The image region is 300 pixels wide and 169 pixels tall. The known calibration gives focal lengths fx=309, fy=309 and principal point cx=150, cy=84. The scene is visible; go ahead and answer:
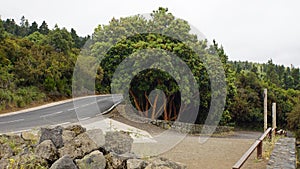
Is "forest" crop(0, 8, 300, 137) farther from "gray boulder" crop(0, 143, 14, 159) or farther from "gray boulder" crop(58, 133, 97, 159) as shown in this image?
"gray boulder" crop(0, 143, 14, 159)

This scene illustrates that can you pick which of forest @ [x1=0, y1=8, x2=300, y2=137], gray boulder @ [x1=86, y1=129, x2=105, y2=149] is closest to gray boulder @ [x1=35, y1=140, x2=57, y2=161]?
gray boulder @ [x1=86, y1=129, x2=105, y2=149]

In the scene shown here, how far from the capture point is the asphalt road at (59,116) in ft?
22.9

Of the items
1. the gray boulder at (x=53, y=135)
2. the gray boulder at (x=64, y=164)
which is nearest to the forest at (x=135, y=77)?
the gray boulder at (x=53, y=135)

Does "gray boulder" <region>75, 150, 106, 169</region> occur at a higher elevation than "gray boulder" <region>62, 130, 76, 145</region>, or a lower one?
lower

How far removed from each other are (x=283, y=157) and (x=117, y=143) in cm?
331

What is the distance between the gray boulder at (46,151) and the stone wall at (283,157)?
12.4 ft

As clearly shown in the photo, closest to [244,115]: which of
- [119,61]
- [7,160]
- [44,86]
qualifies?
[44,86]

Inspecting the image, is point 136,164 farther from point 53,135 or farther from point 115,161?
point 53,135

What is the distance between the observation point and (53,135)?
5.96 metres

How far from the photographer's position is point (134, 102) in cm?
779

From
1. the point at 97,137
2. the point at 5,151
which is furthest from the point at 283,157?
the point at 5,151

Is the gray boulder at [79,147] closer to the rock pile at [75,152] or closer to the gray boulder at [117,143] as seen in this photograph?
the rock pile at [75,152]

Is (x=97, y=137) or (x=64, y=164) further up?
(x=97, y=137)

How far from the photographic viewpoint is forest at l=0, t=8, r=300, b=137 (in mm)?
6422
